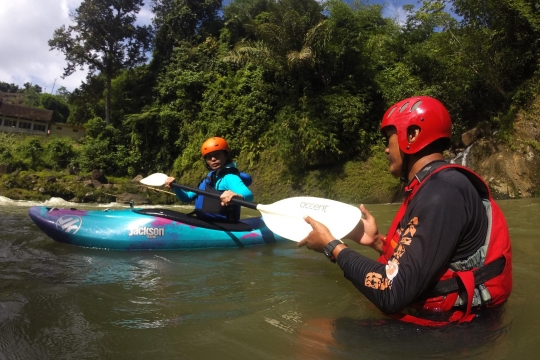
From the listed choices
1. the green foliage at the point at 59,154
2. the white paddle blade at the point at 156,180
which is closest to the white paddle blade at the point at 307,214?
the white paddle blade at the point at 156,180

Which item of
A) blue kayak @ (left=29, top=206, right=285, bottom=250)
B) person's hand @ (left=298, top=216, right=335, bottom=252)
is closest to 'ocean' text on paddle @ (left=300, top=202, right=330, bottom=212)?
person's hand @ (left=298, top=216, right=335, bottom=252)

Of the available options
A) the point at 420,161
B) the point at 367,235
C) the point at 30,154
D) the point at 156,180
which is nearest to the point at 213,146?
the point at 156,180

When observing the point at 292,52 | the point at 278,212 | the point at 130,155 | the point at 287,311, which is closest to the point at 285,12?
the point at 292,52

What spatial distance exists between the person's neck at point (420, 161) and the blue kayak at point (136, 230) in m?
2.98

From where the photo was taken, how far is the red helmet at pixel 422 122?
1586 mm

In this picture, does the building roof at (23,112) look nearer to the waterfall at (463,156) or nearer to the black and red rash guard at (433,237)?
the waterfall at (463,156)

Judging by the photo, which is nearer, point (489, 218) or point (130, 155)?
point (489, 218)

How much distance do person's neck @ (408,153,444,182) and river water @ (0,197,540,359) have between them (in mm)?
690

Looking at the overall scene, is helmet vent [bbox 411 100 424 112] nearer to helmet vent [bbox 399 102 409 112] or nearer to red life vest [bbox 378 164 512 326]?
helmet vent [bbox 399 102 409 112]

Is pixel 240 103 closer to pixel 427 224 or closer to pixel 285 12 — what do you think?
pixel 285 12

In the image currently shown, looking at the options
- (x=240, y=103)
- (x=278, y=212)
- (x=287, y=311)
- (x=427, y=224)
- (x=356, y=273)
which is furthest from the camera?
(x=240, y=103)

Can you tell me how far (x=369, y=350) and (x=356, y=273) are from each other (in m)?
0.33

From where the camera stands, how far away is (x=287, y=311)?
216 cm

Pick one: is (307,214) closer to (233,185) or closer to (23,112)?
(233,185)
